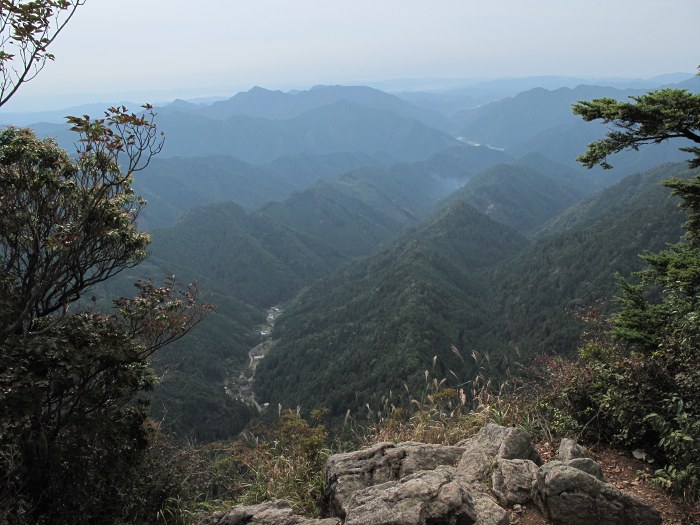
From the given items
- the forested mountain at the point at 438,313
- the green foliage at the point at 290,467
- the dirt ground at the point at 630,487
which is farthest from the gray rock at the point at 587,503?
the forested mountain at the point at 438,313

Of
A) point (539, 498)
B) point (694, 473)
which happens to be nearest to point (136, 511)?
point (539, 498)

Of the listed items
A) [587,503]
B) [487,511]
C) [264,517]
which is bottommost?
[264,517]

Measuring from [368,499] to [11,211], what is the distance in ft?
21.9

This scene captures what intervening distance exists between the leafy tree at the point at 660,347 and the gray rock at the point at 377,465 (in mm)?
2682

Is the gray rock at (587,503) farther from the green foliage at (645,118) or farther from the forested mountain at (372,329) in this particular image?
the forested mountain at (372,329)

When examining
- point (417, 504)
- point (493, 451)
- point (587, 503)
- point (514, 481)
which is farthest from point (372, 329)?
point (417, 504)

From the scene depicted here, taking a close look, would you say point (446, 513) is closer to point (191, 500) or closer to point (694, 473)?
point (694, 473)

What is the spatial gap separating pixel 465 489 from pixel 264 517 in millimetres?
2917

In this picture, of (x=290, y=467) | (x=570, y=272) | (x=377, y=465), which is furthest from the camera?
(x=570, y=272)

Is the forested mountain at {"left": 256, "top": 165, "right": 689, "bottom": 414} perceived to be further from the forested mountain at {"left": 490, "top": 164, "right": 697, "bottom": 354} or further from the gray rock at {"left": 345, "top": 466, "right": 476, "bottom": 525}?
the gray rock at {"left": 345, "top": 466, "right": 476, "bottom": 525}

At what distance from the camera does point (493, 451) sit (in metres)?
6.79

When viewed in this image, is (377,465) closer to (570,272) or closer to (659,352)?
(659,352)

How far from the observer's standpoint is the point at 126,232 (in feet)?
26.7

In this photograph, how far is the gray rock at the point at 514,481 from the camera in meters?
5.85
